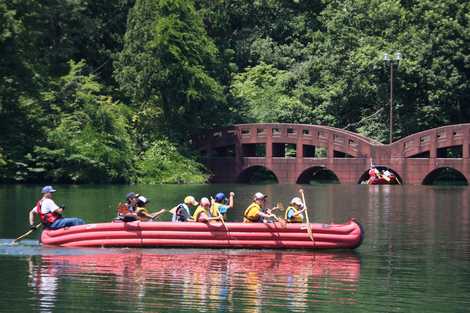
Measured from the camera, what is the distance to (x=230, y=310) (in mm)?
26875

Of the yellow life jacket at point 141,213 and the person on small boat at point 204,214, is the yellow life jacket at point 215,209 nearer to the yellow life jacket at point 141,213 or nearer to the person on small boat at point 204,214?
the person on small boat at point 204,214

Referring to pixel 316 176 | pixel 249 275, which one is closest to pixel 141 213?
pixel 249 275

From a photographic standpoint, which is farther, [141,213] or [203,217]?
[141,213]

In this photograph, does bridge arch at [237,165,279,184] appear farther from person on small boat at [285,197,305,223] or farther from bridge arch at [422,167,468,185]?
person on small boat at [285,197,305,223]

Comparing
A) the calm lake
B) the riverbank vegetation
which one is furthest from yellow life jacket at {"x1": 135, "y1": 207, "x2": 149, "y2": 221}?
the riverbank vegetation

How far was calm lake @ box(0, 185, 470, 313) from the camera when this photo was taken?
27.7 metres

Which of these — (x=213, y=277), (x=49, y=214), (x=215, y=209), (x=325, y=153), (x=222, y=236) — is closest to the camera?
(x=213, y=277)

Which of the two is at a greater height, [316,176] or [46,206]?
[316,176]

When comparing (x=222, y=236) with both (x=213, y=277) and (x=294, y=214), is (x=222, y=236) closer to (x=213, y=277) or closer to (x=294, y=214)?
(x=294, y=214)

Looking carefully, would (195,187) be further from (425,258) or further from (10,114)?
(425,258)

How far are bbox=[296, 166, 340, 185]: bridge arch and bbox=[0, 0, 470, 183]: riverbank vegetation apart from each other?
3.80 meters

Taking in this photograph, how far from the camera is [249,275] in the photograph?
32.0 m

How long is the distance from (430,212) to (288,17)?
145 feet

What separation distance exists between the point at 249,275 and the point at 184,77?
1964 inches
